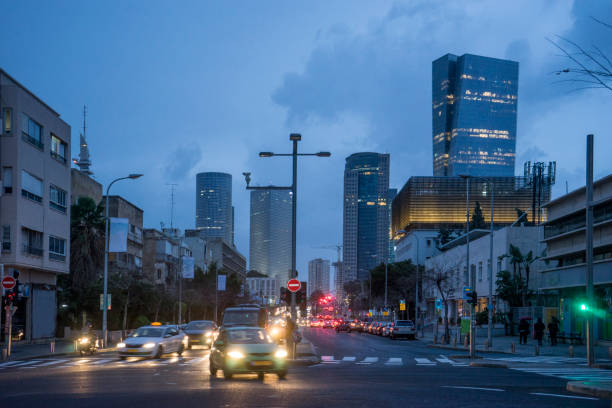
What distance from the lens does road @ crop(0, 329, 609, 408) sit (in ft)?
45.3

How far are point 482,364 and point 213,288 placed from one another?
71677 millimetres

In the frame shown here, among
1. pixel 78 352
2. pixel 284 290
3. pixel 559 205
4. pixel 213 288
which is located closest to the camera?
pixel 284 290

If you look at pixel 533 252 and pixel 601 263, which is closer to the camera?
pixel 601 263

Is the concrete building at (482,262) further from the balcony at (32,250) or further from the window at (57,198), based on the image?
the window at (57,198)

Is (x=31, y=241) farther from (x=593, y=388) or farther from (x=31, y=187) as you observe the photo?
(x=593, y=388)

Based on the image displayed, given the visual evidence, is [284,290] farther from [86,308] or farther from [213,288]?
[213,288]

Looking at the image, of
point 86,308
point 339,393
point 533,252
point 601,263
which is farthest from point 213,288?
point 339,393

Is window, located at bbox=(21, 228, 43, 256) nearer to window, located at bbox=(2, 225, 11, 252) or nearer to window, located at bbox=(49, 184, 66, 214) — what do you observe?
window, located at bbox=(2, 225, 11, 252)

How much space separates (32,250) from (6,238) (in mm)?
2772

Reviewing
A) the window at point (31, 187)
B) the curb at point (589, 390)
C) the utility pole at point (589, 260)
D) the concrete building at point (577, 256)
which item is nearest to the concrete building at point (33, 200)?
the window at point (31, 187)

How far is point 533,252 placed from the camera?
199 ft

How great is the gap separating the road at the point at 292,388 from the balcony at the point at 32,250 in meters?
17.2

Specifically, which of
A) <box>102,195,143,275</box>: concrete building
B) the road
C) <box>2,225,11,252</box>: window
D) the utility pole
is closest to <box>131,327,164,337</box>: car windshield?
the road

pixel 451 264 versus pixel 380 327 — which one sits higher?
pixel 451 264
